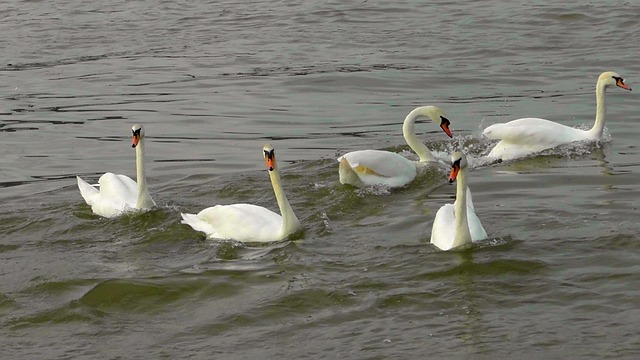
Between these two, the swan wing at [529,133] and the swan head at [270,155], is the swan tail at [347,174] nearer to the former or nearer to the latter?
the swan head at [270,155]

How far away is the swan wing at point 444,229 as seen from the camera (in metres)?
8.98

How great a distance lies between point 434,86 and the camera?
16.2 meters

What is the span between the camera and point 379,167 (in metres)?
11.0

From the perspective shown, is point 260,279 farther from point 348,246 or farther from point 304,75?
point 304,75

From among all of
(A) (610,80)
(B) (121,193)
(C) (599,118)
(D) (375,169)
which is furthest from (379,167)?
(A) (610,80)

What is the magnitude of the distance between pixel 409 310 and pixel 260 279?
4.35 ft

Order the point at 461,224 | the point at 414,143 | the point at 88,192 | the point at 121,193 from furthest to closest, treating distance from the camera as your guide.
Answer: the point at 414,143
the point at 88,192
the point at 121,193
the point at 461,224

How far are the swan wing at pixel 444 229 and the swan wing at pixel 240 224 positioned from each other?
4.06 feet

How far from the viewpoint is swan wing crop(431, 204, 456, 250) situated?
29.5ft

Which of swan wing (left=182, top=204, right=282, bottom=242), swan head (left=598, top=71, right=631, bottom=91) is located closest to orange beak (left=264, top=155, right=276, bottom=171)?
swan wing (left=182, top=204, right=282, bottom=242)

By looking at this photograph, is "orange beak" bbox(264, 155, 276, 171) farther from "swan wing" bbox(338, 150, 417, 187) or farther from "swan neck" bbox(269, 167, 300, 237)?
"swan wing" bbox(338, 150, 417, 187)

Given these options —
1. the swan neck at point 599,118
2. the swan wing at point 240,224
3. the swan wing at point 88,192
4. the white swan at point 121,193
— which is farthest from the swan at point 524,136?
the swan wing at point 88,192

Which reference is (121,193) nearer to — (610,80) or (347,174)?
(347,174)

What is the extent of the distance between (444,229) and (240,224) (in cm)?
164
